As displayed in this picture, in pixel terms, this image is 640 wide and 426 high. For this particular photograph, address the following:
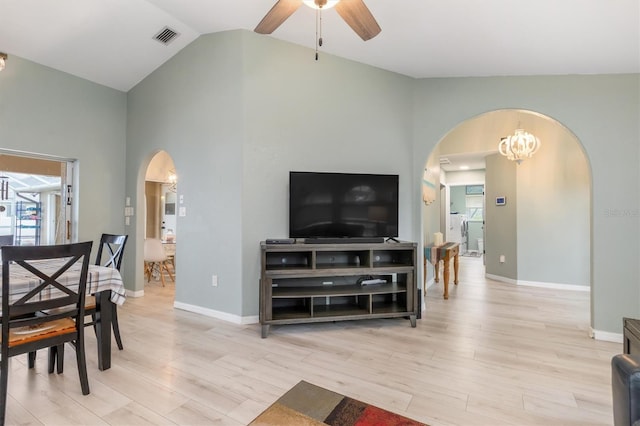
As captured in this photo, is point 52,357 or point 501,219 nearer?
point 52,357

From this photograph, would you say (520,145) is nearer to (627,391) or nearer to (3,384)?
(627,391)

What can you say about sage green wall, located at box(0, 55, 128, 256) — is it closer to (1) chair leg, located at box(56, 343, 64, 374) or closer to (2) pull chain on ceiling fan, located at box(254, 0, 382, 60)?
(1) chair leg, located at box(56, 343, 64, 374)

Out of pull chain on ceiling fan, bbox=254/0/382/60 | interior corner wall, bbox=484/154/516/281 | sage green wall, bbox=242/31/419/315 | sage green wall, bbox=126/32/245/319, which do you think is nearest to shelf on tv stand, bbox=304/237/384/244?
sage green wall, bbox=242/31/419/315

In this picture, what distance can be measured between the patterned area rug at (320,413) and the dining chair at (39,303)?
4.94 ft

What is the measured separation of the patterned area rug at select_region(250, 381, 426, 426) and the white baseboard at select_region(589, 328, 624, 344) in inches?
113

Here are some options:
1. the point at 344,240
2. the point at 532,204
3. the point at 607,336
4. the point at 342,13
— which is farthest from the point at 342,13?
the point at 532,204

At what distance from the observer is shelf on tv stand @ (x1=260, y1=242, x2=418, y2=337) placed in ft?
10.0

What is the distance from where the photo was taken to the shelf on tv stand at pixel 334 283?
10.0 ft

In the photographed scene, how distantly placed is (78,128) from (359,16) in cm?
412

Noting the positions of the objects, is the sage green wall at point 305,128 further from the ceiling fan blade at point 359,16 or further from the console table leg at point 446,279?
the ceiling fan blade at point 359,16

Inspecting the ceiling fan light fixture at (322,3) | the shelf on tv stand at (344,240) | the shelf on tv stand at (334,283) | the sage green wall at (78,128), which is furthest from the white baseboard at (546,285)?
the sage green wall at (78,128)

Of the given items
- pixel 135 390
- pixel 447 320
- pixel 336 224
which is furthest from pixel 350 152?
pixel 135 390

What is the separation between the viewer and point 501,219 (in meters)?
5.88

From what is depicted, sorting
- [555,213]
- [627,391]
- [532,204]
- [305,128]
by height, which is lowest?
[627,391]
